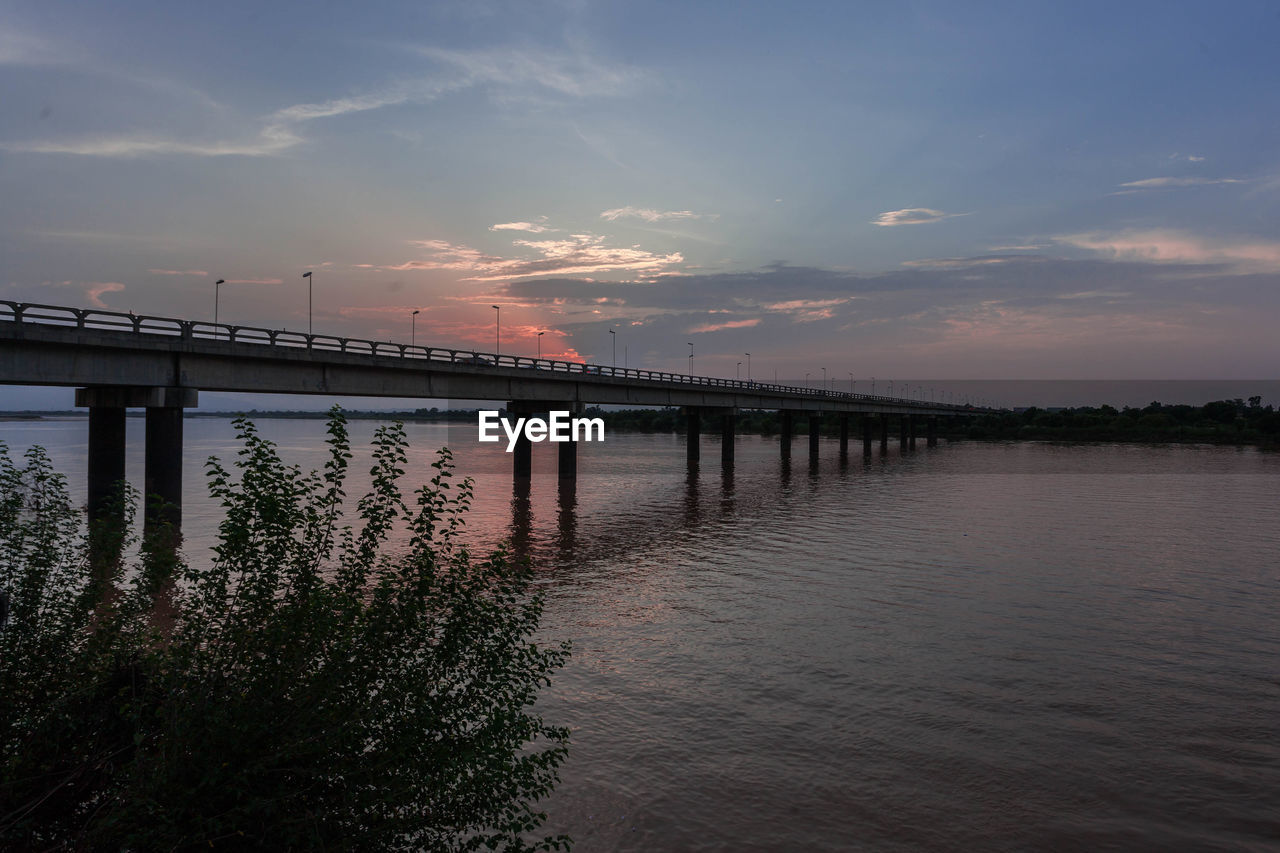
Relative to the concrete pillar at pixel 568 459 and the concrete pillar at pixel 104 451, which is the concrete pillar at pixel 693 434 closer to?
the concrete pillar at pixel 568 459

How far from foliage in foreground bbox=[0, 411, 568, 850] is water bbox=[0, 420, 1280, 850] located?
146 inches

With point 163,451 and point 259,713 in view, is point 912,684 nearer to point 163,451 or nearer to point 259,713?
point 259,713

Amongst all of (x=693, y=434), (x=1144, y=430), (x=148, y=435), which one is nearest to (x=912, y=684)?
(x=148, y=435)

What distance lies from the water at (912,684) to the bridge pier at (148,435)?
10.2 ft

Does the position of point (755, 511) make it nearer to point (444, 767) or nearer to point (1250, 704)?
point (1250, 704)

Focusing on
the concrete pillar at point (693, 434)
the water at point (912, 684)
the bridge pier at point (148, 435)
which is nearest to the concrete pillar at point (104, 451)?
the bridge pier at point (148, 435)

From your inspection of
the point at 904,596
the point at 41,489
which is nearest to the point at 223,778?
the point at 41,489

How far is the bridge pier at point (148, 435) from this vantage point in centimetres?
3334

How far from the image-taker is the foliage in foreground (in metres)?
7.84

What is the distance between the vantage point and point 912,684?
1773cm

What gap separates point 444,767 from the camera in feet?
28.9

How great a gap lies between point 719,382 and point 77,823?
84.8 m

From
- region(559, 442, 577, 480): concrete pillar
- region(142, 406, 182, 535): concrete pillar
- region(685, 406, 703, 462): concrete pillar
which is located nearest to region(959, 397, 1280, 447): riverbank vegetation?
region(685, 406, 703, 462): concrete pillar

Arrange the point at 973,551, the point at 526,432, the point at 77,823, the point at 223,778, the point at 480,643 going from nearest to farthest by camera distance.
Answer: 1. the point at 223,778
2. the point at 77,823
3. the point at 480,643
4. the point at 973,551
5. the point at 526,432
